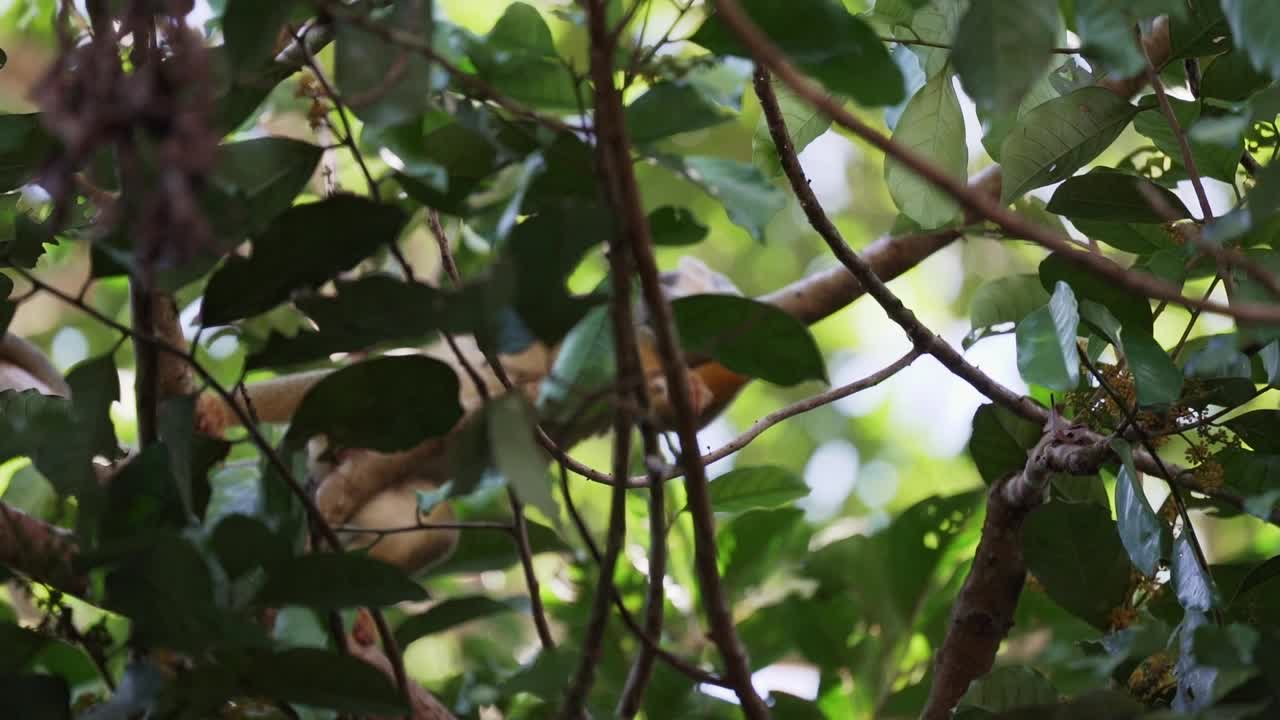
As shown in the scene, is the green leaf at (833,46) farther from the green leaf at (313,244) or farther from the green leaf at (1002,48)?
the green leaf at (313,244)

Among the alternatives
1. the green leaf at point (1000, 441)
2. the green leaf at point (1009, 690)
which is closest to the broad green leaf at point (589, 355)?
the green leaf at point (1009, 690)

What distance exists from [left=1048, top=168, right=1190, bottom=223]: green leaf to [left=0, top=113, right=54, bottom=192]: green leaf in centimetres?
55

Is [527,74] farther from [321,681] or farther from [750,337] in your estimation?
[321,681]

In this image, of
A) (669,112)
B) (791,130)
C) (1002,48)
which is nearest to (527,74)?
(669,112)

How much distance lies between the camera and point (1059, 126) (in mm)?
701

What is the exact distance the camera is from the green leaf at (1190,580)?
1.91ft

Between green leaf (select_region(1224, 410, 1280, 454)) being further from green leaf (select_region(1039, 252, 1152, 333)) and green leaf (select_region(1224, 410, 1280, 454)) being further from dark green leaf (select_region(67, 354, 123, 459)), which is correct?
dark green leaf (select_region(67, 354, 123, 459))

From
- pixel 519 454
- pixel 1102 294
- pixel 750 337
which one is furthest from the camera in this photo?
pixel 1102 294

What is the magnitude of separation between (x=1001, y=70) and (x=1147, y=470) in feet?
1.32

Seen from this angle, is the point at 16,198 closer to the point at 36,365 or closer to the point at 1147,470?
the point at 36,365

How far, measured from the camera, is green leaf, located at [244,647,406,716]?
1.61 ft

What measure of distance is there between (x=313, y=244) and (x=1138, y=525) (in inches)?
16.6

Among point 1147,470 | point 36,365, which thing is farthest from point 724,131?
point 1147,470

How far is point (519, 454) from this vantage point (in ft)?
1.33
